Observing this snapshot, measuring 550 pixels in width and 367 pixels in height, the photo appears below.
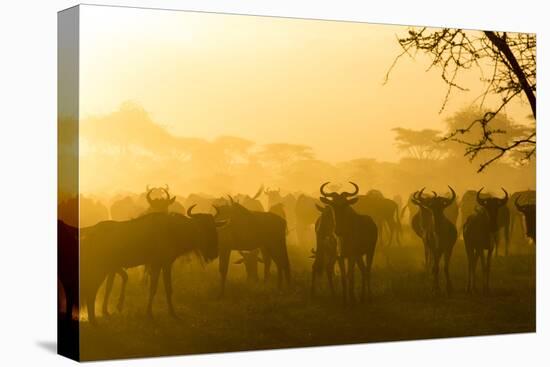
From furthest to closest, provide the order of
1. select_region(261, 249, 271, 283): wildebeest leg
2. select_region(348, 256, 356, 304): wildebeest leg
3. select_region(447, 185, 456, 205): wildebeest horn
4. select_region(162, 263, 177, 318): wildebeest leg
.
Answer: select_region(447, 185, 456, 205): wildebeest horn < select_region(348, 256, 356, 304): wildebeest leg < select_region(261, 249, 271, 283): wildebeest leg < select_region(162, 263, 177, 318): wildebeest leg

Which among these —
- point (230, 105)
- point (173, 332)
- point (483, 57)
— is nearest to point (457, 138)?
point (483, 57)

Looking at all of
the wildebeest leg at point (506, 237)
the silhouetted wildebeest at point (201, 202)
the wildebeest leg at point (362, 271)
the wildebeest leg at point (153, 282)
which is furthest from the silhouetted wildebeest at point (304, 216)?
the wildebeest leg at point (506, 237)

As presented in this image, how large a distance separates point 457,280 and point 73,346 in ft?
11.5

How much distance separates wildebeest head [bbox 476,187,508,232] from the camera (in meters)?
12.4

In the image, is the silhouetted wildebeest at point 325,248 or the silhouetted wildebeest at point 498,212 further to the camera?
the silhouetted wildebeest at point 498,212

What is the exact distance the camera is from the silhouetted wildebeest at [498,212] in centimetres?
1235

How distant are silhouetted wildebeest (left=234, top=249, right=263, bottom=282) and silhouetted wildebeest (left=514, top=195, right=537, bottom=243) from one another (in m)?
2.61

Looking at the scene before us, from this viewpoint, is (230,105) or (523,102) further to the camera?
(523,102)

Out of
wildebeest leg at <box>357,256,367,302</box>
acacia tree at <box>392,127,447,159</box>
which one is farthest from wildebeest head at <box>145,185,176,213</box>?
acacia tree at <box>392,127,447,159</box>

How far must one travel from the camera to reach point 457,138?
12281mm

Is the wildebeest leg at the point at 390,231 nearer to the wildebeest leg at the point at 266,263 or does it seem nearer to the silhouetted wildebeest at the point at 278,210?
the silhouetted wildebeest at the point at 278,210

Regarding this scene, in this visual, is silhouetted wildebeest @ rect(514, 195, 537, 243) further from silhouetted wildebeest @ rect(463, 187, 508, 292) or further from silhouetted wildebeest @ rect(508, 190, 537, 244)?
silhouetted wildebeest @ rect(463, 187, 508, 292)

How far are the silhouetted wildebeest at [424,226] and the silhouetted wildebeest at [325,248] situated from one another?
0.81m

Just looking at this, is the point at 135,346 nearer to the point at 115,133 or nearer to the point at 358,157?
the point at 115,133
